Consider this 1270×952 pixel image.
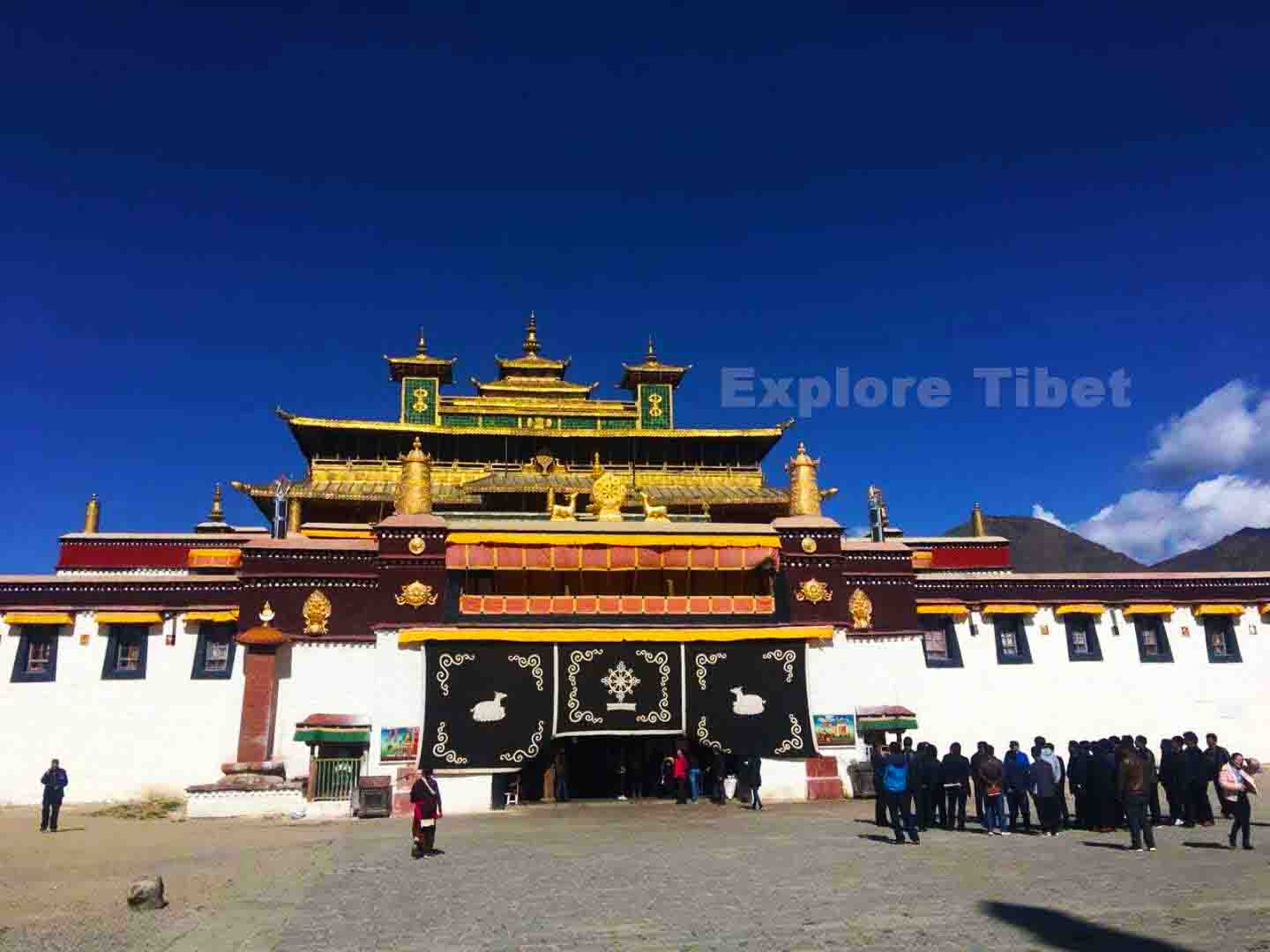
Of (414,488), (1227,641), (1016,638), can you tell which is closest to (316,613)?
(414,488)

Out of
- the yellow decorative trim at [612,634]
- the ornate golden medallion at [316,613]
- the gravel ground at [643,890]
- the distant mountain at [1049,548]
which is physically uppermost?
the distant mountain at [1049,548]

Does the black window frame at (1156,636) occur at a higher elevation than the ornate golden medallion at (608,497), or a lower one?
lower

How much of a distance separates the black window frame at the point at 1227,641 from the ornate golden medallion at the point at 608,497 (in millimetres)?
17815

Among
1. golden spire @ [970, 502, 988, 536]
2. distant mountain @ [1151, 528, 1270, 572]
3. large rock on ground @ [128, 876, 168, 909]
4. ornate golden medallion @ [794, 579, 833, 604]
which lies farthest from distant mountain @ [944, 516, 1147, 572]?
large rock on ground @ [128, 876, 168, 909]

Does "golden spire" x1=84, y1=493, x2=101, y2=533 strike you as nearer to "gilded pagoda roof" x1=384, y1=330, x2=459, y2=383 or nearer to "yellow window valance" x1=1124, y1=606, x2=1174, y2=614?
"gilded pagoda roof" x1=384, y1=330, x2=459, y2=383

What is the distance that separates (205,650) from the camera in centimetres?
2311

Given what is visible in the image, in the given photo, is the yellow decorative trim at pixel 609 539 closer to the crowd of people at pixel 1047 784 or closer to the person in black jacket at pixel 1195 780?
the crowd of people at pixel 1047 784

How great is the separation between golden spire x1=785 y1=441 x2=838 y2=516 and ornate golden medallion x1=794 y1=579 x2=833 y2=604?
2.30 metres

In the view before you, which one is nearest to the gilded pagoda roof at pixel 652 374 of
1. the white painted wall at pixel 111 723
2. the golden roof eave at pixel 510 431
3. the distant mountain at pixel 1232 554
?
the golden roof eave at pixel 510 431

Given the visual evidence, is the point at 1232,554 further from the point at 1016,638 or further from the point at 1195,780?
the point at 1195,780

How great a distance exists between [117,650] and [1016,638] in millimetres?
24648

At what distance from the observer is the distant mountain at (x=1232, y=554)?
86875 millimetres

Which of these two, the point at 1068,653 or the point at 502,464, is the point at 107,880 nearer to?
the point at 1068,653

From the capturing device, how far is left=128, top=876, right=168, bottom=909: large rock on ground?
9922mm
